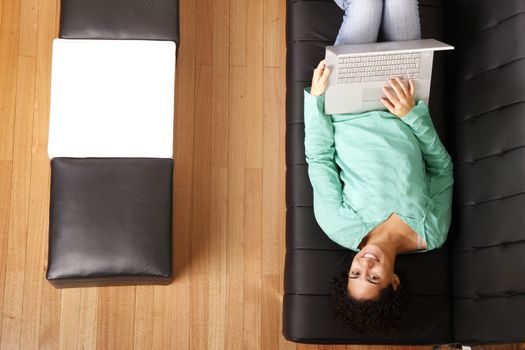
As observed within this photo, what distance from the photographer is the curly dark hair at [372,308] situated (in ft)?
5.05

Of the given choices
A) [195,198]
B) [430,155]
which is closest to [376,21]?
[430,155]

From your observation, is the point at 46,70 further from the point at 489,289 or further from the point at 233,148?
the point at 489,289

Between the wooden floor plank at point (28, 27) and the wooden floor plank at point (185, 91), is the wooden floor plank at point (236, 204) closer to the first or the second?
the wooden floor plank at point (185, 91)

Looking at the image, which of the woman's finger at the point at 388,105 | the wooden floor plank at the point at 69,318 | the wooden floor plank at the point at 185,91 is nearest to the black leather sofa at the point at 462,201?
the woman's finger at the point at 388,105

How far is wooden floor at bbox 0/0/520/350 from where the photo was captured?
6.98ft

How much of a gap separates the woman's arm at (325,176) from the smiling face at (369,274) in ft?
0.55

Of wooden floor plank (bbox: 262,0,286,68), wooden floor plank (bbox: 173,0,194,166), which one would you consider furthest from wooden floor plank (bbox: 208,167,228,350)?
wooden floor plank (bbox: 262,0,286,68)

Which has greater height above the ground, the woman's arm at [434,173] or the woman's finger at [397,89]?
the woman's finger at [397,89]

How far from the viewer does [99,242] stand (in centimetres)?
172

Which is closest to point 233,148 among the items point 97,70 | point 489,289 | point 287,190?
point 287,190

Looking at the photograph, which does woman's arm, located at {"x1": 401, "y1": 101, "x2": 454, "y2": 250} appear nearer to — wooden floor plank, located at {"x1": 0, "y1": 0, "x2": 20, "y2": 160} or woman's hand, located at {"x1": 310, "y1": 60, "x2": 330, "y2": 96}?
woman's hand, located at {"x1": 310, "y1": 60, "x2": 330, "y2": 96}

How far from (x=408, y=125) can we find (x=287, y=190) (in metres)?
0.51

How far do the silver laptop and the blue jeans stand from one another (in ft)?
0.59

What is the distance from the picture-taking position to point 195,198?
89.7 inches
